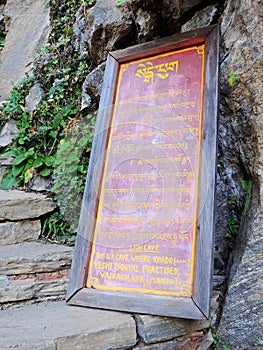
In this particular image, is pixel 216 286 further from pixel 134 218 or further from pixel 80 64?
pixel 80 64

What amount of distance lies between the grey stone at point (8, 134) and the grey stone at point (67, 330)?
2.34 m

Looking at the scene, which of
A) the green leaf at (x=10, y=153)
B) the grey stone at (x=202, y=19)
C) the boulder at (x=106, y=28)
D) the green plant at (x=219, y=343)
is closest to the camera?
the green plant at (x=219, y=343)

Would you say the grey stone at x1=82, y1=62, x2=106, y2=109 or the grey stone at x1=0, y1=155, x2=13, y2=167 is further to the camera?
the grey stone at x1=0, y1=155, x2=13, y2=167

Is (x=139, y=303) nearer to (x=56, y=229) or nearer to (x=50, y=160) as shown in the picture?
(x=56, y=229)

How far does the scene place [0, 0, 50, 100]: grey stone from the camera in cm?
511

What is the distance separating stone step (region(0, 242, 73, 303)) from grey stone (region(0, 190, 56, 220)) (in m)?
0.42

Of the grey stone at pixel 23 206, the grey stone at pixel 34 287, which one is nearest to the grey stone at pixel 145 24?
the grey stone at pixel 23 206

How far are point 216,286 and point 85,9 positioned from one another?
3678 millimetres

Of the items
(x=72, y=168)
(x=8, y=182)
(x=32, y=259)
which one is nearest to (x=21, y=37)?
(x=8, y=182)

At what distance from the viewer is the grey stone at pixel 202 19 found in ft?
8.21

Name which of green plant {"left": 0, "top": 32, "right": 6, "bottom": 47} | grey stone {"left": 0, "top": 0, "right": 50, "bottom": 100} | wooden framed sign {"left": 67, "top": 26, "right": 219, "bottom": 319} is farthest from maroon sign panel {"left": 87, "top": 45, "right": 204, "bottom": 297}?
green plant {"left": 0, "top": 32, "right": 6, "bottom": 47}

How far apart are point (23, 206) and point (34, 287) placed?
853 mm

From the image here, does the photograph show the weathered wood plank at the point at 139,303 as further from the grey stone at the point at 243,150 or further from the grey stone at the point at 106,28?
the grey stone at the point at 106,28

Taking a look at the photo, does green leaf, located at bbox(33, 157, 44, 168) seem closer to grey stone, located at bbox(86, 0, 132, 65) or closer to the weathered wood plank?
grey stone, located at bbox(86, 0, 132, 65)
